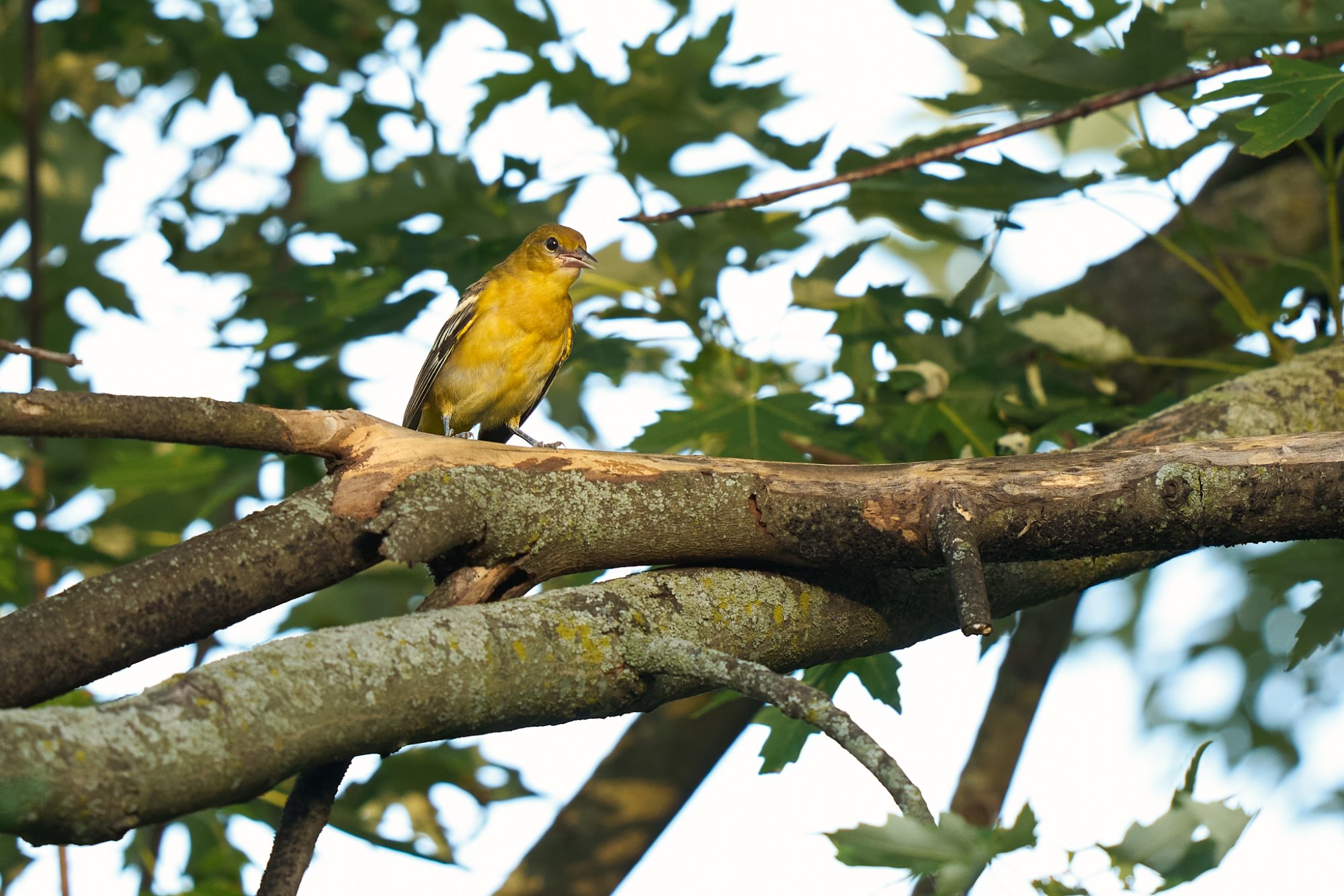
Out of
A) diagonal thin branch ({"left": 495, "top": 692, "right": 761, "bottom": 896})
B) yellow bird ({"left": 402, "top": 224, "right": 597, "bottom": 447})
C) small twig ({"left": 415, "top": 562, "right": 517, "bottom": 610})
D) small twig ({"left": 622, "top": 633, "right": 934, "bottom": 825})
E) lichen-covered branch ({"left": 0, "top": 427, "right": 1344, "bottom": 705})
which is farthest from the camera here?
yellow bird ({"left": 402, "top": 224, "right": 597, "bottom": 447})

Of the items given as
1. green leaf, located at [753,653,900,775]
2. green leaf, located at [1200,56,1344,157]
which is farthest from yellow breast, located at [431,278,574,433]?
green leaf, located at [1200,56,1344,157]

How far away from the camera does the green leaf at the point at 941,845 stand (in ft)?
5.08

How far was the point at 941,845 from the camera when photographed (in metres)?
1.56

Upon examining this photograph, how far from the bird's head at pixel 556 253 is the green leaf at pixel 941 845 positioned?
422 cm

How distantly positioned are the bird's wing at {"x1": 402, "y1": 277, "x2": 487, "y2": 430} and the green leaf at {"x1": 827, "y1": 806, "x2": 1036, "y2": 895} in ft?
14.4

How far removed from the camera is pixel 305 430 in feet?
8.29

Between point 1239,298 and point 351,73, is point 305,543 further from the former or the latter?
point 351,73

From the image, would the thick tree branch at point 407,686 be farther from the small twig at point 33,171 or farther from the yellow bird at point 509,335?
the small twig at point 33,171

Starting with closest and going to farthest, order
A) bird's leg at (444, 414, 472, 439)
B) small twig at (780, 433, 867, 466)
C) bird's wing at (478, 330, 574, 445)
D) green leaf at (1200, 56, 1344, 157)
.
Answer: green leaf at (1200, 56, 1344, 157)
small twig at (780, 433, 867, 466)
bird's wing at (478, 330, 574, 445)
bird's leg at (444, 414, 472, 439)

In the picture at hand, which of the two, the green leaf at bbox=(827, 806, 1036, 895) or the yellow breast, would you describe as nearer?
the green leaf at bbox=(827, 806, 1036, 895)

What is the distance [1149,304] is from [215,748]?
447 cm

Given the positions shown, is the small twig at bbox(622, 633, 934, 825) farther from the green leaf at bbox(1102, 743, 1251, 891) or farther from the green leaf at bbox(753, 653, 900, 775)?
the green leaf at bbox(753, 653, 900, 775)

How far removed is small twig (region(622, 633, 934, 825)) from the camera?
1.88 meters

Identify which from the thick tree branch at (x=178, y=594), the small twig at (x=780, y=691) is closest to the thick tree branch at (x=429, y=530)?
the thick tree branch at (x=178, y=594)
